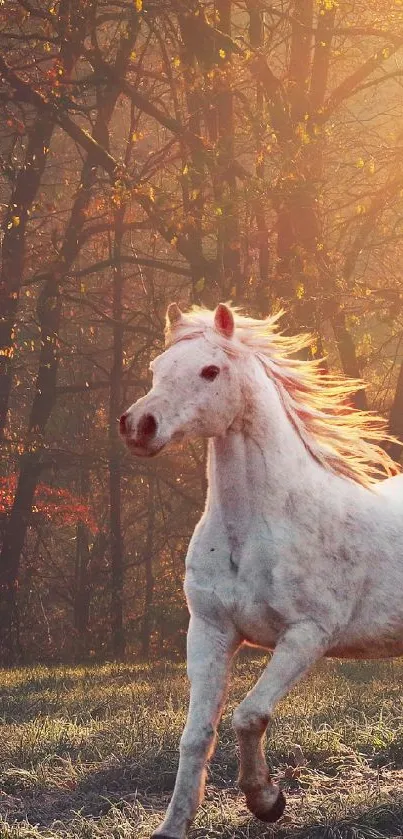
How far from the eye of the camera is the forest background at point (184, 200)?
12289 millimetres

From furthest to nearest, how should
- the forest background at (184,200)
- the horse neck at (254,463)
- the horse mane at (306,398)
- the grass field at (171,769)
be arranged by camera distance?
the forest background at (184,200), the horse mane at (306,398), the grass field at (171,769), the horse neck at (254,463)

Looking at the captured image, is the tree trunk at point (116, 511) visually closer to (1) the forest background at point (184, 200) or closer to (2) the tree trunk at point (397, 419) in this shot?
(1) the forest background at point (184, 200)

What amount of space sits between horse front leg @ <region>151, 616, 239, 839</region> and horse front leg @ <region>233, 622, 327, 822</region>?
12 centimetres

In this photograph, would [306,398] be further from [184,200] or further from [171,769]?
[184,200]

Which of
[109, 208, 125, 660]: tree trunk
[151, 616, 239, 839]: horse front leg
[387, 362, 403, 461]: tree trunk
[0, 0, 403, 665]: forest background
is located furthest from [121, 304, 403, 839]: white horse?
[109, 208, 125, 660]: tree trunk

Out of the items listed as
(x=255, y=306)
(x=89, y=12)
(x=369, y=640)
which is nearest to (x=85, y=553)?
(x=255, y=306)

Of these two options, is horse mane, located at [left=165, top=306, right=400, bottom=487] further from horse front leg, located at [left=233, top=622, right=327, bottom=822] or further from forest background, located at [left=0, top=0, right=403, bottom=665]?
forest background, located at [left=0, top=0, right=403, bottom=665]

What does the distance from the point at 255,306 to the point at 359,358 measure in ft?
9.91

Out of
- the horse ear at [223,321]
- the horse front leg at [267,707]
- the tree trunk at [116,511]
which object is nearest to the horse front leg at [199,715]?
the horse front leg at [267,707]

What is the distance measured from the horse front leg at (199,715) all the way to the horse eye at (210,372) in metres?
0.87

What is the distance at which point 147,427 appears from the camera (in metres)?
4.17

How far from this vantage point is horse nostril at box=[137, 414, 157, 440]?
4141 millimetres

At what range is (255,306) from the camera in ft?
42.9

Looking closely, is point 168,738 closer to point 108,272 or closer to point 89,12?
point 89,12
